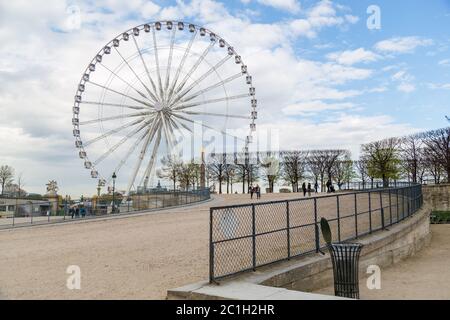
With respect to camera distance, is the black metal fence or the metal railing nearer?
the black metal fence

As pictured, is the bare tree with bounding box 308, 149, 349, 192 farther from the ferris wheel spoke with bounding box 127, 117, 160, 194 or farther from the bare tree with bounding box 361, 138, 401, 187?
the ferris wheel spoke with bounding box 127, 117, 160, 194

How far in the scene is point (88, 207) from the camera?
33312 mm

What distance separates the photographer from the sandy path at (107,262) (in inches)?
345

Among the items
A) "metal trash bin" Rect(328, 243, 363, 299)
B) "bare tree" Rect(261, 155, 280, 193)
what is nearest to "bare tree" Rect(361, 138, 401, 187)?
"bare tree" Rect(261, 155, 280, 193)

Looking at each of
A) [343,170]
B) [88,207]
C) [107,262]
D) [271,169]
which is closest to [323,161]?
[343,170]

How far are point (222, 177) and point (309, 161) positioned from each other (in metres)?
16.5

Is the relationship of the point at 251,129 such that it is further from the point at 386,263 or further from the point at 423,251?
the point at 386,263

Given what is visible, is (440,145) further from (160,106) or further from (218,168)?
(160,106)

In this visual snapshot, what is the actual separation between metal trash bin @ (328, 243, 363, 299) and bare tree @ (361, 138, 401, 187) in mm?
61553

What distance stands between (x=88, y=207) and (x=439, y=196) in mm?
38537

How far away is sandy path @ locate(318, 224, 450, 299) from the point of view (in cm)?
1063

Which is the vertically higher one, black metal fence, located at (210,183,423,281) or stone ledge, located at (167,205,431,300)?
black metal fence, located at (210,183,423,281)
